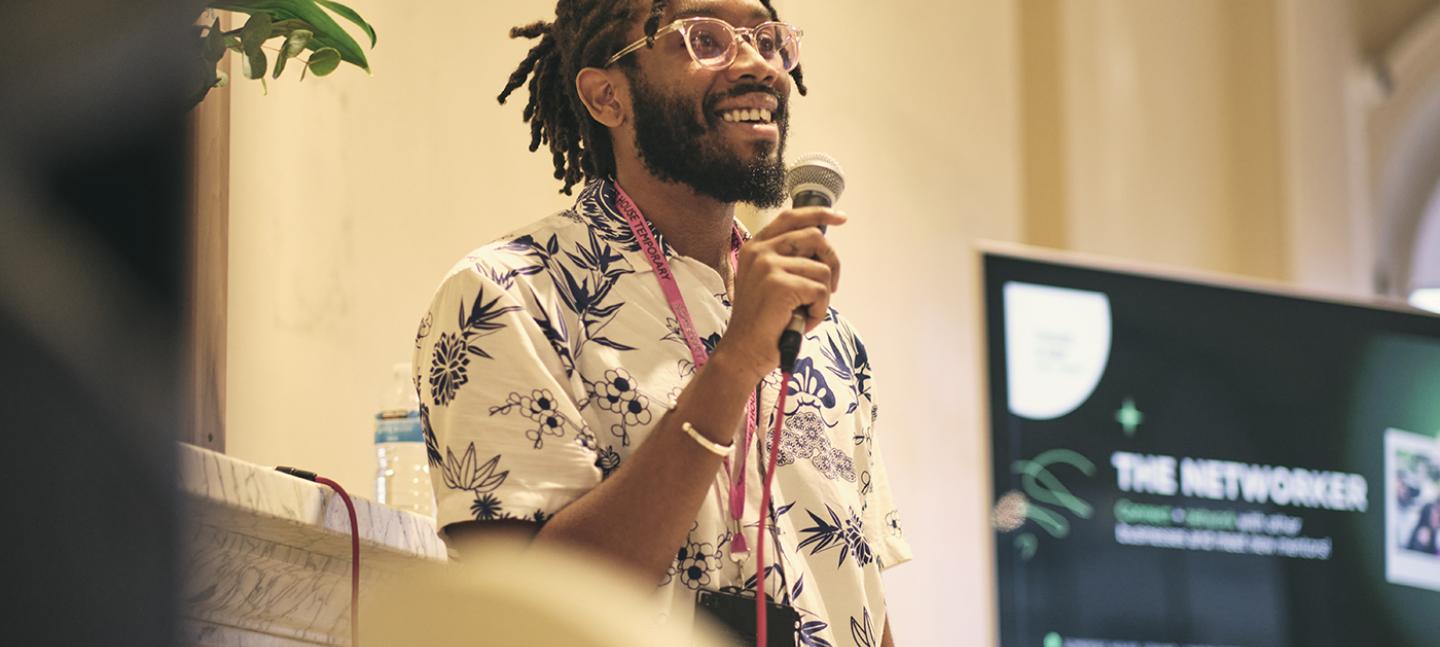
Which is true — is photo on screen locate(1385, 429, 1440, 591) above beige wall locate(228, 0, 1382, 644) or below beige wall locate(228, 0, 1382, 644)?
below

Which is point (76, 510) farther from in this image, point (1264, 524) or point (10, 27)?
point (1264, 524)

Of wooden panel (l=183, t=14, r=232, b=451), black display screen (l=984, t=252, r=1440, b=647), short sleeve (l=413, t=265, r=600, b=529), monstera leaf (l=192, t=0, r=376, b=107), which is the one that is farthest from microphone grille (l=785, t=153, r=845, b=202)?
black display screen (l=984, t=252, r=1440, b=647)

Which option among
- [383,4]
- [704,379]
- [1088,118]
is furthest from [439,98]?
[1088,118]

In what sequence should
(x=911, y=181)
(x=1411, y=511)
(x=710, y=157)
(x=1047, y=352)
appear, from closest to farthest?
(x=710, y=157)
(x=1047, y=352)
(x=911, y=181)
(x=1411, y=511)

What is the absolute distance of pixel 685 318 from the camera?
1661 millimetres

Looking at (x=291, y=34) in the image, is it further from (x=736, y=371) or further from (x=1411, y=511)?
(x=1411, y=511)

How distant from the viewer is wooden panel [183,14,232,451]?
214 centimetres

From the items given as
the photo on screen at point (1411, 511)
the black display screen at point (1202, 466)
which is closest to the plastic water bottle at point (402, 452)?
the black display screen at point (1202, 466)

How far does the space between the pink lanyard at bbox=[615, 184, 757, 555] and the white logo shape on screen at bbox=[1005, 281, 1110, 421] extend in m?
2.28

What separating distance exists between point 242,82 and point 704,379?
49.2 inches

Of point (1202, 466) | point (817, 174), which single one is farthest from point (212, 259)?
point (1202, 466)

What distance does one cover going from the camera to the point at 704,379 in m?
1.48

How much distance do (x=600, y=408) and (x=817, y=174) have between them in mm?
345

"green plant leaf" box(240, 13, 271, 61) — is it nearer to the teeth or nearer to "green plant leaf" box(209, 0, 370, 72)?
"green plant leaf" box(209, 0, 370, 72)
